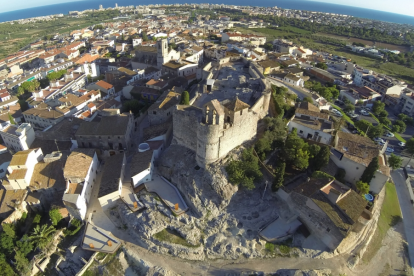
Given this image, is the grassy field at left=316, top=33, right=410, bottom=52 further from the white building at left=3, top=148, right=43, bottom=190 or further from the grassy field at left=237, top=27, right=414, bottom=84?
the white building at left=3, top=148, right=43, bottom=190

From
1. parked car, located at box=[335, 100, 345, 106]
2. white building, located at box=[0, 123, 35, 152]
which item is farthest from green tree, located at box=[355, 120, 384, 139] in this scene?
white building, located at box=[0, 123, 35, 152]

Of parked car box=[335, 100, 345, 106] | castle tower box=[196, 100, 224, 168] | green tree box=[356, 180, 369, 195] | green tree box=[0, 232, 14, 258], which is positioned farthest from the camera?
parked car box=[335, 100, 345, 106]

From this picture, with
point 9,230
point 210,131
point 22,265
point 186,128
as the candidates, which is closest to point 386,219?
point 210,131

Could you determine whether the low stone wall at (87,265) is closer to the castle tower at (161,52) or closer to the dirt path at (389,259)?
→ the dirt path at (389,259)

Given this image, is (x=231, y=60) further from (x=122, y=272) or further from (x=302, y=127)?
(x=122, y=272)

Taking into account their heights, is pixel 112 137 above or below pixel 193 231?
above

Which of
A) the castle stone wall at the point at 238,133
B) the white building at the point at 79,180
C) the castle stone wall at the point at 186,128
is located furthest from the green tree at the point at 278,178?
the white building at the point at 79,180

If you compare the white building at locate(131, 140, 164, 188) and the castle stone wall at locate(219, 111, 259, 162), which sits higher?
the castle stone wall at locate(219, 111, 259, 162)

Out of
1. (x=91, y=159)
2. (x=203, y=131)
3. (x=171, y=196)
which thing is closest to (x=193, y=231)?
(x=171, y=196)
